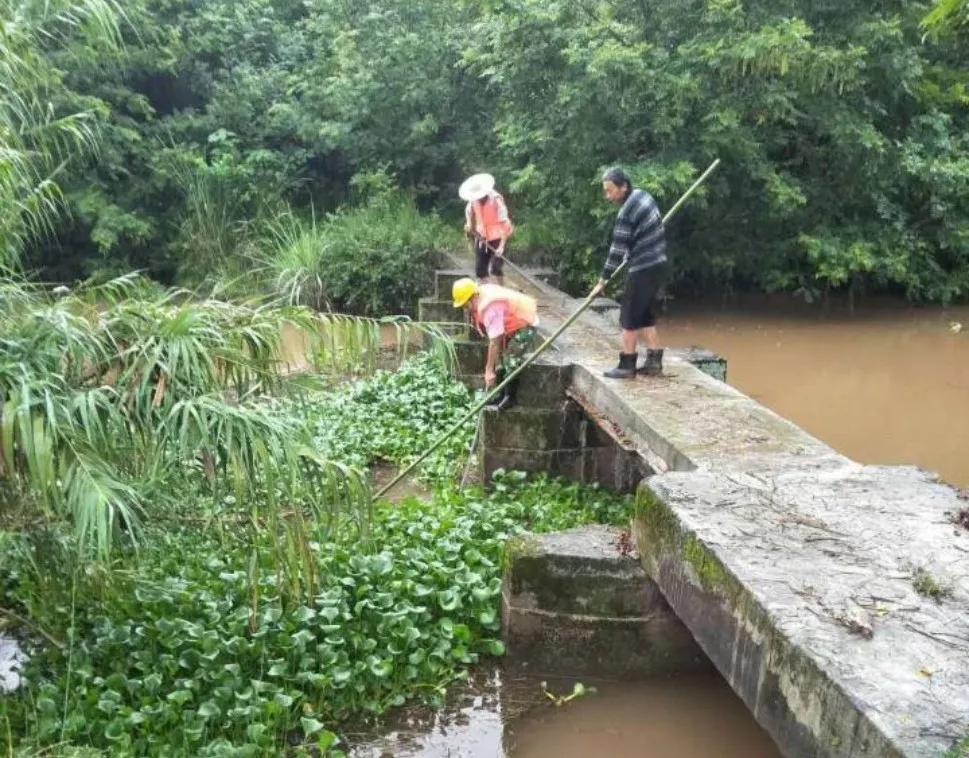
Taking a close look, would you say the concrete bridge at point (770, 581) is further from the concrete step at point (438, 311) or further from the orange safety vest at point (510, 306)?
the concrete step at point (438, 311)

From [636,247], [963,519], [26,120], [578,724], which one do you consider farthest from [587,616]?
[26,120]

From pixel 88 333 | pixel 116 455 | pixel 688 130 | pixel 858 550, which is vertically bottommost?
pixel 858 550

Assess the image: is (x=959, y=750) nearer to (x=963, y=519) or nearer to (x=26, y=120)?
(x=963, y=519)

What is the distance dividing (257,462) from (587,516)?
9.96ft

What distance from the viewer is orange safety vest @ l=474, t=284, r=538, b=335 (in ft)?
20.3

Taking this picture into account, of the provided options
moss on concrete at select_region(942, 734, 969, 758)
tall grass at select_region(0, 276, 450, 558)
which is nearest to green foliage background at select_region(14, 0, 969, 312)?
tall grass at select_region(0, 276, 450, 558)

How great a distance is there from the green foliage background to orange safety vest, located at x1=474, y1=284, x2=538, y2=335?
4.20m

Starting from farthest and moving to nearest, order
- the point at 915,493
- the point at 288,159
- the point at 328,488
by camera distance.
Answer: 1. the point at 288,159
2. the point at 915,493
3. the point at 328,488

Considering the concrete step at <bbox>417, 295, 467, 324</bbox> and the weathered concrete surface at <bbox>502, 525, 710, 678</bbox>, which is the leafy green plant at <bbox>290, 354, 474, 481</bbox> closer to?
the concrete step at <bbox>417, 295, 467, 324</bbox>

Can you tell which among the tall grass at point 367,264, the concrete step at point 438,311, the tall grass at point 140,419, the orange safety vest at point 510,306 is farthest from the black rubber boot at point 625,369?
the tall grass at point 367,264

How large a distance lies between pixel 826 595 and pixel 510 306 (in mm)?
3548

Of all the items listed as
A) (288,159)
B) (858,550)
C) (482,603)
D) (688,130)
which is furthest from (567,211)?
(858,550)

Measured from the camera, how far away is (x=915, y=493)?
396 cm

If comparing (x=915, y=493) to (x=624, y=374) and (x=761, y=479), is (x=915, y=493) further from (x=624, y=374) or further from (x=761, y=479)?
(x=624, y=374)
